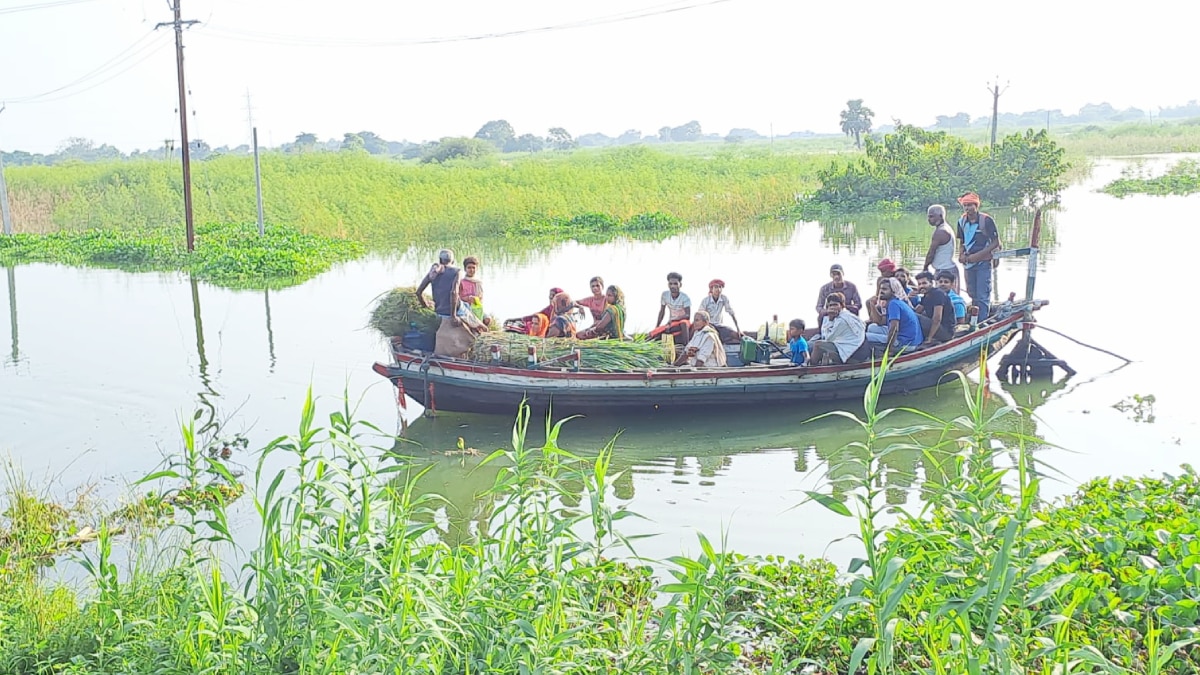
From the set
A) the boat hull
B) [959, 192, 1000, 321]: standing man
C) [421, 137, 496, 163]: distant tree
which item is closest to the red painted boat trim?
the boat hull

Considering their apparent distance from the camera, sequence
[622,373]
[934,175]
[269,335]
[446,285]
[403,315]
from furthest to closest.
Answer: [934,175], [269,335], [403,315], [446,285], [622,373]

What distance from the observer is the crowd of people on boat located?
37.2 ft

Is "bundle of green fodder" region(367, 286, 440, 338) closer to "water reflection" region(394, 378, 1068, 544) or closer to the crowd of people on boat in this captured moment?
the crowd of people on boat

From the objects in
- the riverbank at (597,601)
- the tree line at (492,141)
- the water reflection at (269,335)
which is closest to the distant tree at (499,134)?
the tree line at (492,141)

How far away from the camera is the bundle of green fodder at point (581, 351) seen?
11141mm

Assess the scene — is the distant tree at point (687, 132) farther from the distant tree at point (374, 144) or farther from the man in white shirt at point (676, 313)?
the man in white shirt at point (676, 313)

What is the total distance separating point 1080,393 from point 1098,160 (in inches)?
1994

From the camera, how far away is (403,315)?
1175cm

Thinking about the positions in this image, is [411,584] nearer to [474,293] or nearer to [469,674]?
[469,674]

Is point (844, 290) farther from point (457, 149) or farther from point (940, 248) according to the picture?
point (457, 149)

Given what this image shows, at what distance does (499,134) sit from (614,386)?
94952 mm

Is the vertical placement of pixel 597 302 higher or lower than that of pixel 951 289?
lower

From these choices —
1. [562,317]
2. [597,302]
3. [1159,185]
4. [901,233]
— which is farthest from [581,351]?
[1159,185]

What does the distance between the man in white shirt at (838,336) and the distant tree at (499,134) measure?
9335 centimetres
